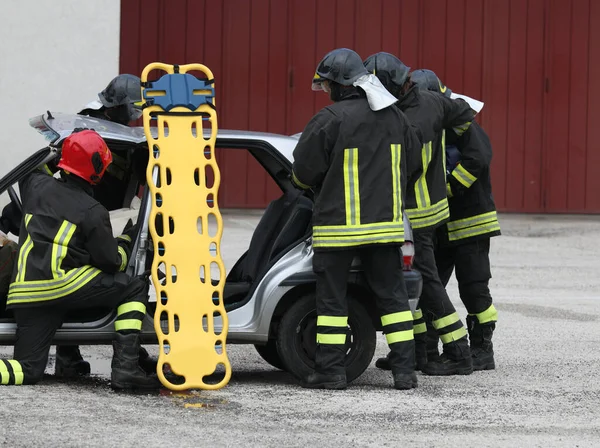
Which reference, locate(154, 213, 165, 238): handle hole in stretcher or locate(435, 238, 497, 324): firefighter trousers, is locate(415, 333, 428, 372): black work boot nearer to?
locate(435, 238, 497, 324): firefighter trousers

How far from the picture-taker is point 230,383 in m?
7.47

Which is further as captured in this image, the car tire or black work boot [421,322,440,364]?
black work boot [421,322,440,364]

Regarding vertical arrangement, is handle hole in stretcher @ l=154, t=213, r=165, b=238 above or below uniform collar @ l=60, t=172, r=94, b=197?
below

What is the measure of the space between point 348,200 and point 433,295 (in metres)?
1.04

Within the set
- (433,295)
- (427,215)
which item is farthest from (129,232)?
(433,295)

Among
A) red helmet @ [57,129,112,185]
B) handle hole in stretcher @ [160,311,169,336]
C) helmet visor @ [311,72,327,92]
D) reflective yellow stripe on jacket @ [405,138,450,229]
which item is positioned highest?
helmet visor @ [311,72,327,92]

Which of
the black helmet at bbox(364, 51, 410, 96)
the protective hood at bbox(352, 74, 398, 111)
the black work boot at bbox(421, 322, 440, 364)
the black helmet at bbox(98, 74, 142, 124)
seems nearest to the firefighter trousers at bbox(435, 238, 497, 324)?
the black work boot at bbox(421, 322, 440, 364)

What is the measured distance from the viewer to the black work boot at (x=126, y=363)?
702 centimetres

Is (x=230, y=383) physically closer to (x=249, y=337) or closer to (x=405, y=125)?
(x=249, y=337)

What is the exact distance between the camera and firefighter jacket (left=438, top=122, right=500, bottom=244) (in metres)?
8.08

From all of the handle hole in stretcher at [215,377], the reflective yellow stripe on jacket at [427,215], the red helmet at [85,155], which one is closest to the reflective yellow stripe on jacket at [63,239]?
the red helmet at [85,155]

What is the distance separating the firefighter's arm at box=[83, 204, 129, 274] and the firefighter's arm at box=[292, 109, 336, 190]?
1070mm

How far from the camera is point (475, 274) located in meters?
8.25

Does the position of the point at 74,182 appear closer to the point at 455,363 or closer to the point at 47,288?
the point at 47,288
